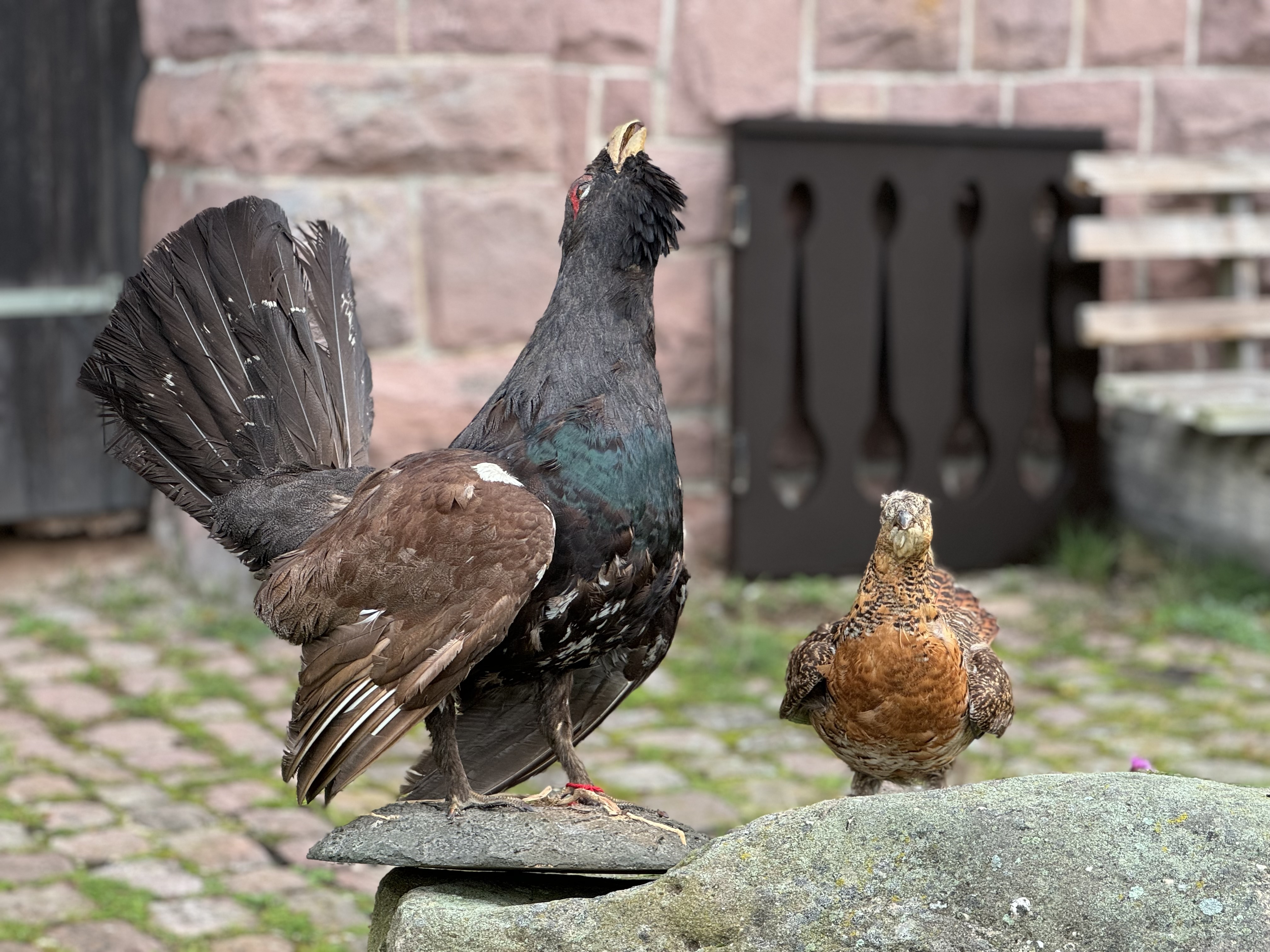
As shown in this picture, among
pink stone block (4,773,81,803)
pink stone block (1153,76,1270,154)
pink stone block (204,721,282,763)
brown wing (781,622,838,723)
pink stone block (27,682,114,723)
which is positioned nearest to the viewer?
brown wing (781,622,838,723)

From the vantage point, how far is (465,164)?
5.89 m

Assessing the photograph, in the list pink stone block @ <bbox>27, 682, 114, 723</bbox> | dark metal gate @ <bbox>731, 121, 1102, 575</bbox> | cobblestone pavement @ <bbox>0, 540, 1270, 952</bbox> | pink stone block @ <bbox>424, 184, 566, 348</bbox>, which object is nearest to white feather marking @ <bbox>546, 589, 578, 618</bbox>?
cobblestone pavement @ <bbox>0, 540, 1270, 952</bbox>

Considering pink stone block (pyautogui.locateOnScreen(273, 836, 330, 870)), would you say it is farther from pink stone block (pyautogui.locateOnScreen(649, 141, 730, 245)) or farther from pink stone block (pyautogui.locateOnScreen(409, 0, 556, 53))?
pink stone block (pyautogui.locateOnScreen(649, 141, 730, 245))

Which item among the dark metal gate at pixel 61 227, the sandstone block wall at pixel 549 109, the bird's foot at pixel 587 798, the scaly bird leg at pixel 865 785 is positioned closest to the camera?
the bird's foot at pixel 587 798

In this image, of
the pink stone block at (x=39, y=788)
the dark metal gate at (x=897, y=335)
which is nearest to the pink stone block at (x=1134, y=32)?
the dark metal gate at (x=897, y=335)

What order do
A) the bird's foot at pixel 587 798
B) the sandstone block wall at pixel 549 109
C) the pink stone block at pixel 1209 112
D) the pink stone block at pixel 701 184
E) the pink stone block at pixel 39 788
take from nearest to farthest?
the bird's foot at pixel 587 798
the pink stone block at pixel 39 788
the sandstone block wall at pixel 549 109
the pink stone block at pixel 701 184
the pink stone block at pixel 1209 112

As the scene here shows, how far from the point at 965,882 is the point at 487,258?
418 cm

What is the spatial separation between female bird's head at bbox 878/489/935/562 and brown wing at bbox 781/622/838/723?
25 centimetres

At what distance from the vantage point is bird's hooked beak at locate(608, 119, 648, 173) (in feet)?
9.07

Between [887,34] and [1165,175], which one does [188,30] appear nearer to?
[887,34]

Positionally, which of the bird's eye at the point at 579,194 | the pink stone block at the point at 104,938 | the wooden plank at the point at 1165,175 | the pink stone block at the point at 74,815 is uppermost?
the wooden plank at the point at 1165,175

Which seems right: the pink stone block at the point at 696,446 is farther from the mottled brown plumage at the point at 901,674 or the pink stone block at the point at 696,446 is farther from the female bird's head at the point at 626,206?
the female bird's head at the point at 626,206

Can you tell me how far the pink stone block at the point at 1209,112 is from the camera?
696 cm

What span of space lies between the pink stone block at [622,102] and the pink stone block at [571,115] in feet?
0.25
